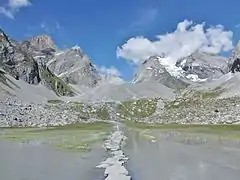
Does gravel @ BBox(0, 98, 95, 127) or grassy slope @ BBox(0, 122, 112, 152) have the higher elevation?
gravel @ BBox(0, 98, 95, 127)

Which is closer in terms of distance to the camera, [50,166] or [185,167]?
[50,166]

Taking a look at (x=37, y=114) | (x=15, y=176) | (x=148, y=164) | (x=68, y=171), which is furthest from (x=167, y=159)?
(x=37, y=114)

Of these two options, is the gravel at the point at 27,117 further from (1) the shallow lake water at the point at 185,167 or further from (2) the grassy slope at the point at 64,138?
(1) the shallow lake water at the point at 185,167

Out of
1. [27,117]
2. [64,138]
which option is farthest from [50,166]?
[27,117]

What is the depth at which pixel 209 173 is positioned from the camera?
39625mm

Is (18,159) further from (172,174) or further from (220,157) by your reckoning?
(220,157)

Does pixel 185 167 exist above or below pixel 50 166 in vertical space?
above

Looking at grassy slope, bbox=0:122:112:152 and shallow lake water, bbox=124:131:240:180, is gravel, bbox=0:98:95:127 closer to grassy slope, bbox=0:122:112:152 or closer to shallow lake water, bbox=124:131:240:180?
grassy slope, bbox=0:122:112:152

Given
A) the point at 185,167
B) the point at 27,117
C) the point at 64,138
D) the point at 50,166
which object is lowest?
the point at 50,166

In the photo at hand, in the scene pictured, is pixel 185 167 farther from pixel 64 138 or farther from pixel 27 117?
pixel 27 117

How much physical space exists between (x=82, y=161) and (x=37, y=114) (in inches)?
5382

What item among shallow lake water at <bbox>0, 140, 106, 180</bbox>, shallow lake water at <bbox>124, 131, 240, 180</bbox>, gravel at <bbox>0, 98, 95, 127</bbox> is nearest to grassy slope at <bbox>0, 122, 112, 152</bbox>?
shallow lake water at <bbox>0, 140, 106, 180</bbox>

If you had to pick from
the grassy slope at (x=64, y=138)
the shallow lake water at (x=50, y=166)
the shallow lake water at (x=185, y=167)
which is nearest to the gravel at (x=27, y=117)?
the grassy slope at (x=64, y=138)

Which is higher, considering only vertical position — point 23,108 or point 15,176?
point 23,108
